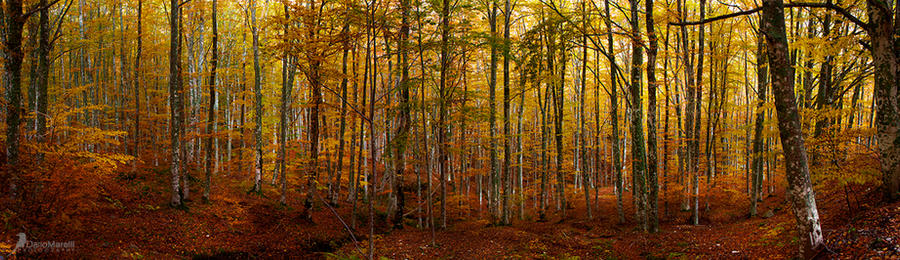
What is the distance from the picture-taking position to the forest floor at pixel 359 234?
6.36 metres

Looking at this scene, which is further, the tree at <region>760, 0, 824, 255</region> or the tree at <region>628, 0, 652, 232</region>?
the tree at <region>628, 0, 652, 232</region>

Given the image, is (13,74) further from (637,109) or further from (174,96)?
(637,109)

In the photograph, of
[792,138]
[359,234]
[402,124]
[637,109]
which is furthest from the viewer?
[359,234]

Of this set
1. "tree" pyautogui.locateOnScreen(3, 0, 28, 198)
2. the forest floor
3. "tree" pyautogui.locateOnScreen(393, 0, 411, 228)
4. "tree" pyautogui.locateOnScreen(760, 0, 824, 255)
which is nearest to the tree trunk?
"tree" pyautogui.locateOnScreen(393, 0, 411, 228)

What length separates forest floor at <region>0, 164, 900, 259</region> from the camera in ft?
20.9

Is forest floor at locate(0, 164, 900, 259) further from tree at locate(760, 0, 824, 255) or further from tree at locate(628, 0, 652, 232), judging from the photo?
tree at locate(628, 0, 652, 232)

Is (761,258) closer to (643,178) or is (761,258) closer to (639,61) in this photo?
(643,178)

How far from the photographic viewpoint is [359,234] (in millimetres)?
12695

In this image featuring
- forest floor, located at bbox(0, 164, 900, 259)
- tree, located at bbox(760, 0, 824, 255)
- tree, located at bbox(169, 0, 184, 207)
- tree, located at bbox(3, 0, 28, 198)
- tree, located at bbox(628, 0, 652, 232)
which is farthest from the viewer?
tree, located at bbox(628, 0, 652, 232)

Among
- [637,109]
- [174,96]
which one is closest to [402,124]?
[174,96]

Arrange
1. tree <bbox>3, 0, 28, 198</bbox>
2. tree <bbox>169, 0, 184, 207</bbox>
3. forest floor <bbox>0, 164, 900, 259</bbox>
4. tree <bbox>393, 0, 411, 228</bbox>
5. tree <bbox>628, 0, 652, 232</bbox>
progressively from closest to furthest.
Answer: tree <bbox>3, 0, 28, 198</bbox>, forest floor <bbox>0, 164, 900, 259</bbox>, tree <bbox>169, 0, 184, 207</bbox>, tree <bbox>628, 0, 652, 232</bbox>, tree <bbox>393, 0, 411, 228</bbox>

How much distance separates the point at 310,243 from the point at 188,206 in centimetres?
396

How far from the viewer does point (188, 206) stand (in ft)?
38.0

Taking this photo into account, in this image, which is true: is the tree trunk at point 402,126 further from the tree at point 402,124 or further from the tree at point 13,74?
the tree at point 13,74
